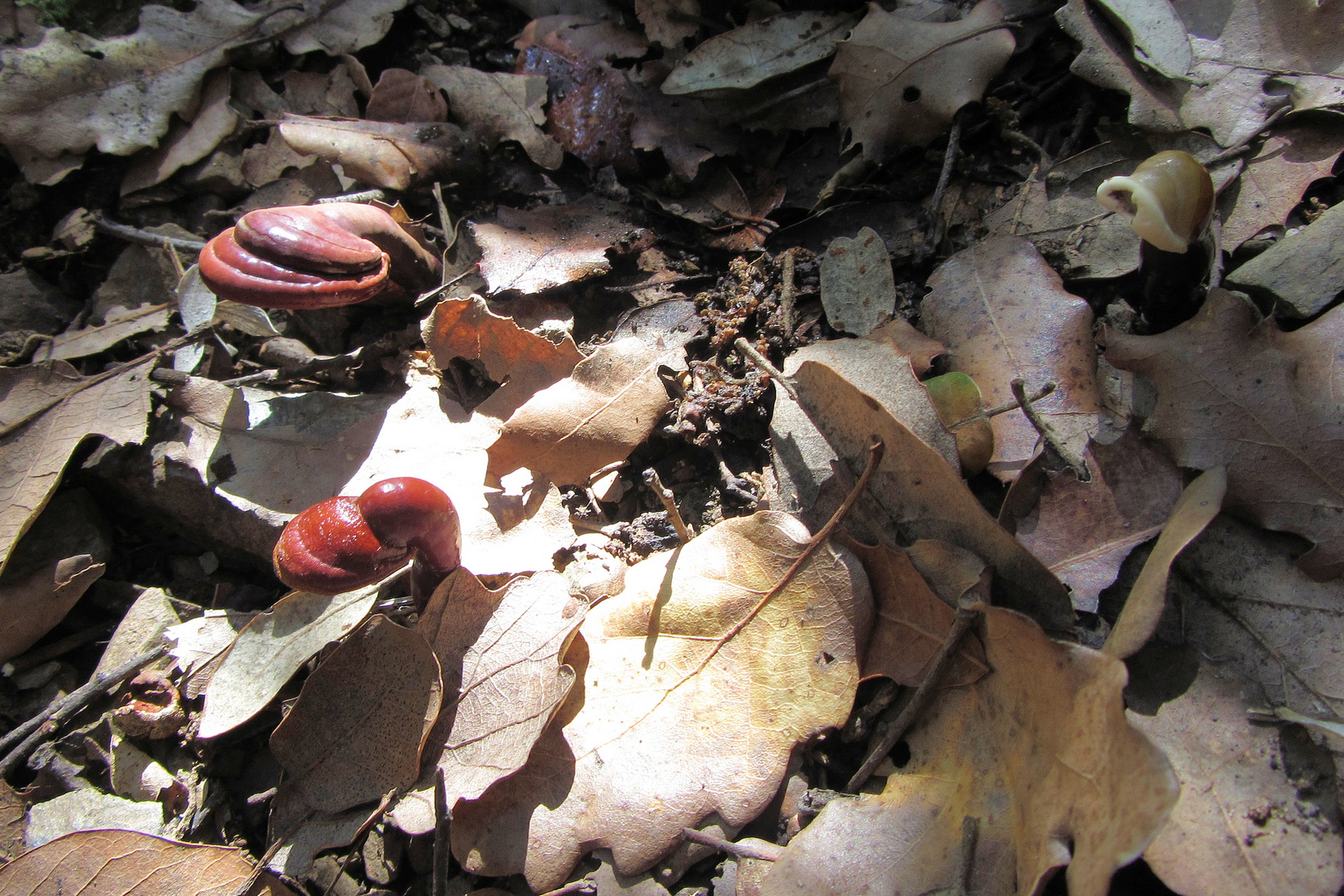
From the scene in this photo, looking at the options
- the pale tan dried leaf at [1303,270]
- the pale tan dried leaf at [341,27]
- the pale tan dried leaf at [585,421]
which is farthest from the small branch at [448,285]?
the pale tan dried leaf at [1303,270]

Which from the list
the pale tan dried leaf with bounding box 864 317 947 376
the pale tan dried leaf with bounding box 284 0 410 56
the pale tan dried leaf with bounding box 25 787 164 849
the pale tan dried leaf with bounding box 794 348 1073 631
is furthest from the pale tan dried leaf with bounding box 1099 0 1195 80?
the pale tan dried leaf with bounding box 25 787 164 849

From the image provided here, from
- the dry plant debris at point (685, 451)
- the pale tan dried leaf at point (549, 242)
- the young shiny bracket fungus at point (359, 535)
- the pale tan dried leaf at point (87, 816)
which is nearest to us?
the dry plant debris at point (685, 451)

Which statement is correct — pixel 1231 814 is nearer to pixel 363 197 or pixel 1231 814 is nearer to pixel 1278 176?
pixel 1278 176

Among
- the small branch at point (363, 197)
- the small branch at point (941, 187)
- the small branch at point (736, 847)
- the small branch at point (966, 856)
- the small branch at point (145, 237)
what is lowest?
the small branch at point (736, 847)

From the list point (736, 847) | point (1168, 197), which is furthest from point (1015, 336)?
point (736, 847)

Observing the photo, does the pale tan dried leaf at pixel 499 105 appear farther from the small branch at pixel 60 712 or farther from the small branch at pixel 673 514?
the small branch at pixel 60 712

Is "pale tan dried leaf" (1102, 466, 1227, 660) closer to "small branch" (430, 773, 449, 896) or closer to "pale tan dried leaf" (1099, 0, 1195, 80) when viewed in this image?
"pale tan dried leaf" (1099, 0, 1195, 80)
